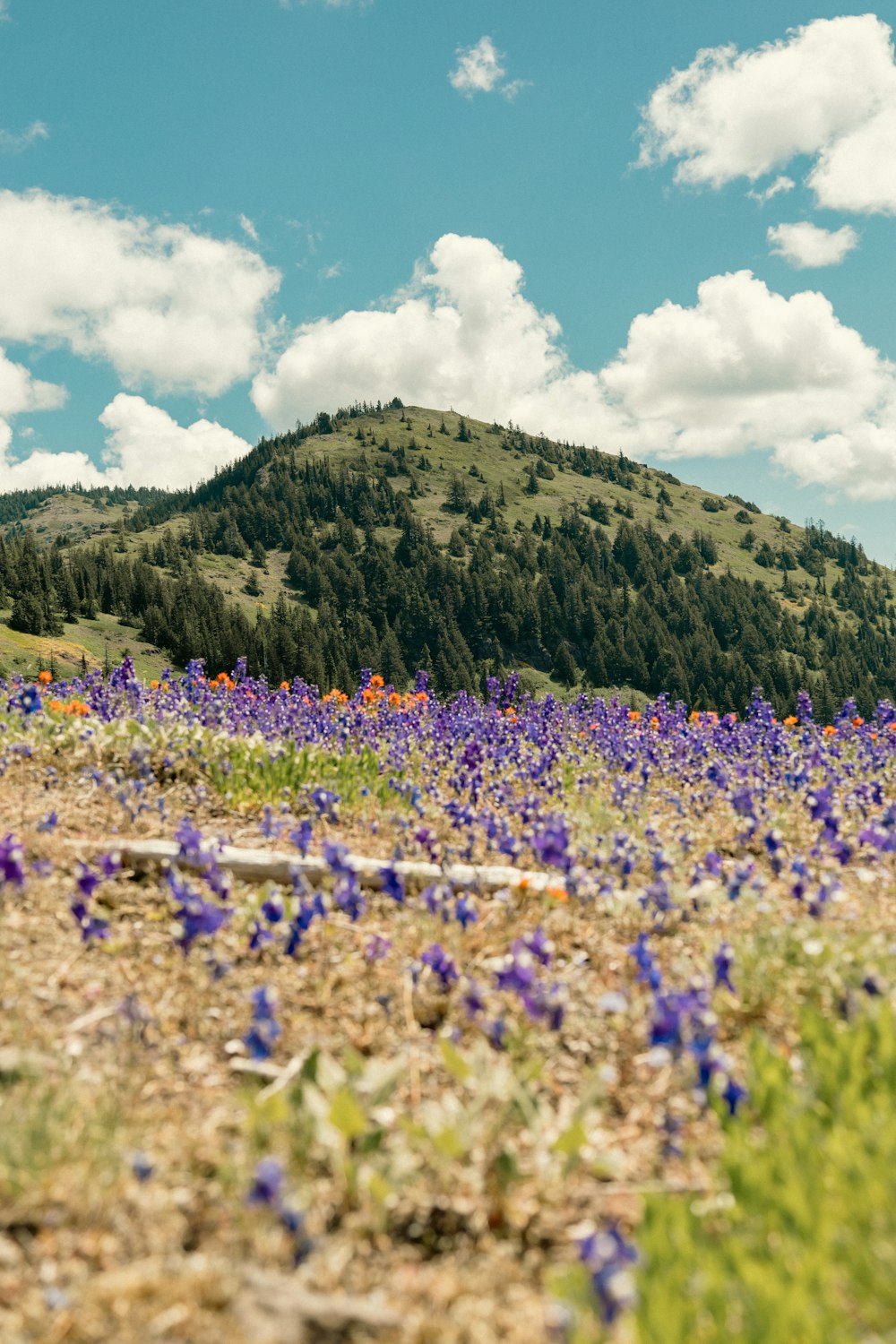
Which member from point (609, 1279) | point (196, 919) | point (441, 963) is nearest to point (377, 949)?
point (441, 963)

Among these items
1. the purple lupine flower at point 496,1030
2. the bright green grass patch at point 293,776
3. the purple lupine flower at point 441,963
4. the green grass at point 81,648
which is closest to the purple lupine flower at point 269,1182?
the purple lupine flower at point 496,1030

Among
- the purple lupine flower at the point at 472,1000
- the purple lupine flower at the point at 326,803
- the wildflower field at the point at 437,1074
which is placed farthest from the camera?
the purple lupine flower at the point at 326,803

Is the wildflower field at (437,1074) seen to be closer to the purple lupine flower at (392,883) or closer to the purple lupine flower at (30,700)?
the purple lupine flower at (30,700)

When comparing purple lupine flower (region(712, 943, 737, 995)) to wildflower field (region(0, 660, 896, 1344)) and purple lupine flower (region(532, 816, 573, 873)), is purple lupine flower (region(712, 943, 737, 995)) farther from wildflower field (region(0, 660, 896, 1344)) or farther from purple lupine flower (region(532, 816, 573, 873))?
purple lupine flower (region(532, 816, 573, 873))

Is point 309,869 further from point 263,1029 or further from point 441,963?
point 263,1029

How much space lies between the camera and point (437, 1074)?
167 inches

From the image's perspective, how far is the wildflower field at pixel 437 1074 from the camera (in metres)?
2.62

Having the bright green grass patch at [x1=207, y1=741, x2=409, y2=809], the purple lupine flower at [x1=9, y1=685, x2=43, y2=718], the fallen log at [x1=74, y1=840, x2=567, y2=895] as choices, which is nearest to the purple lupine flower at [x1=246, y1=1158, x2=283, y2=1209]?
the fallen log at [x1=74, y1=840, x2=567, y2=895]

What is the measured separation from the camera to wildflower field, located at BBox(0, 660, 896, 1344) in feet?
8.59

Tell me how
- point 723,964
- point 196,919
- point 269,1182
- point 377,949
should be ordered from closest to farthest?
1. point 269,1182
2. point 723,964
3. point 196,919
4. point 377,949

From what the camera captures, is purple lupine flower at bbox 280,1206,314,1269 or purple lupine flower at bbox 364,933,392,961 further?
purple lupine flower at bbox 364,933,392,961

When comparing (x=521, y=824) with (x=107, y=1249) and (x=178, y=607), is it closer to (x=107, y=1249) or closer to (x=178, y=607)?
(x=107, y=1249)

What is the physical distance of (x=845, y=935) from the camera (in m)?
5.29

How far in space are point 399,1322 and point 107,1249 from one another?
1.21 meters
